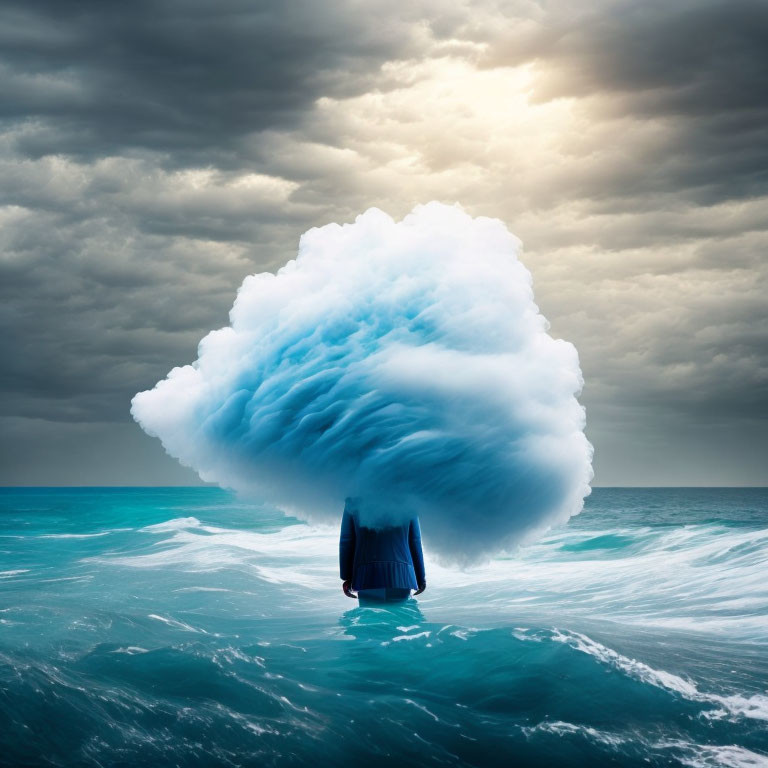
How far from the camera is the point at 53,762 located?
5246 mm

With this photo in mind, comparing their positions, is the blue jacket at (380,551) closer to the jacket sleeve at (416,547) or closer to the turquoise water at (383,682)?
the jacket sleeve at (416,547)

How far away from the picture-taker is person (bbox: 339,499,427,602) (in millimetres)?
8305

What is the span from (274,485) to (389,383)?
157 centimetres

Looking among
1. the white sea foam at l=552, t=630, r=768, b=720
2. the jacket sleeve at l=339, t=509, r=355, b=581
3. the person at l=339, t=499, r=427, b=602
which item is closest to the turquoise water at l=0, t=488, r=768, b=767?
the white sea foam at l=552, t=630, r=768, b=720

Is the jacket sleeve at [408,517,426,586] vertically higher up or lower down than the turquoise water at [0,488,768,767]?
higher up

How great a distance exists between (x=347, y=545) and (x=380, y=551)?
1.09 ft

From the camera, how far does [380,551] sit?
8.32 metres

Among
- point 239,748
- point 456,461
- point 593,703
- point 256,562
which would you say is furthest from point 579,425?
point 256,562

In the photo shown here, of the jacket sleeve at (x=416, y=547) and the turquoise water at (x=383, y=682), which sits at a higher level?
the jacket sleeve at (x=416, y=547)

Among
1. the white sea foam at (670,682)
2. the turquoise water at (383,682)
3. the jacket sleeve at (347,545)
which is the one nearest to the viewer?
the turquoise water at (383,682)

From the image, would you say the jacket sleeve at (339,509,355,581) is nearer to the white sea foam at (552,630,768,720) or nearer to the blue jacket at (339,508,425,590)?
the blue jacket at (339,508,425,590)

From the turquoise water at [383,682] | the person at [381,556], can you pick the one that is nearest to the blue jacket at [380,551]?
the person at [381,556]

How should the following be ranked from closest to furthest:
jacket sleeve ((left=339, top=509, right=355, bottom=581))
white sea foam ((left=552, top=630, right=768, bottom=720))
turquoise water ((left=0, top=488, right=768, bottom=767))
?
1. turquoise water ((left=0, top=488, right=768, bottom=767))
2. white sea foam ((left=552, top=630, right=768, bottom=720))
3. jacket sleeve ((left=339, top=509, right=355, bottom=581))

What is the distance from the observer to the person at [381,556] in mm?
8305
